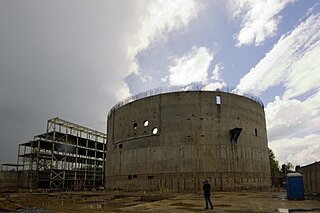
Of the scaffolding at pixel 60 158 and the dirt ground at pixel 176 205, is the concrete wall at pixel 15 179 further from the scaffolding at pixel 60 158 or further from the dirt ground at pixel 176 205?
the dirt ground at pixel 176 205

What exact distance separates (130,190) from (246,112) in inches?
742

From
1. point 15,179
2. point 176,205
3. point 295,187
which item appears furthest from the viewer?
point 15,179

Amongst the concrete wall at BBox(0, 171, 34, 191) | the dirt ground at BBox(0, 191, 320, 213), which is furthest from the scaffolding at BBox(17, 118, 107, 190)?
the dirt ground at BBox(0, 191, 320, 213)

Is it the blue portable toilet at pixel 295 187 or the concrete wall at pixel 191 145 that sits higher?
the concrete wall at pixel 191 145

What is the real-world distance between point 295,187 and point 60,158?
4426 centimetres

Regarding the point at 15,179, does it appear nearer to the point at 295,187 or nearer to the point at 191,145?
the point at 191,145

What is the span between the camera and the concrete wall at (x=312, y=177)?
2281 centimetres

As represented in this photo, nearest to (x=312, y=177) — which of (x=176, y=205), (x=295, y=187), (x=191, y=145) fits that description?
(x=295, y=187)

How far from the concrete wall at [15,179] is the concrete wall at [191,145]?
20.2 meters

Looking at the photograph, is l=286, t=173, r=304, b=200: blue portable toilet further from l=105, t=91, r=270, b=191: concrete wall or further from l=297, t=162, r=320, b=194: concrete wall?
l=105, t=91, r=270, b=191: concrete wall

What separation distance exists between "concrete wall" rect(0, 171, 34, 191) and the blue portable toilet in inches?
1747

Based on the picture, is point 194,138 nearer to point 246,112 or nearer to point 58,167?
point 246,112

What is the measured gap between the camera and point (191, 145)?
1375 inches

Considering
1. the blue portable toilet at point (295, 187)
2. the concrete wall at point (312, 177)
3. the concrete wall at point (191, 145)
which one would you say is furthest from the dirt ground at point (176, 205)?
the concrete wall at point (191, 145)
